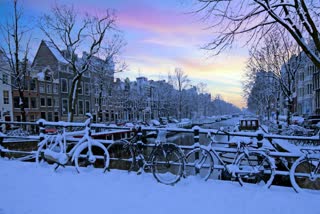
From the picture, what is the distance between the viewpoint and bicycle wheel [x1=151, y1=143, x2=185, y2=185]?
4.36 m

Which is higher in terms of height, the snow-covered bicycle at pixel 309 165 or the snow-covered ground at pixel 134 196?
the snow-covered bicycle at pixel 309 165

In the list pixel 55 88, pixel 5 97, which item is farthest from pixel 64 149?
pixel 55 88

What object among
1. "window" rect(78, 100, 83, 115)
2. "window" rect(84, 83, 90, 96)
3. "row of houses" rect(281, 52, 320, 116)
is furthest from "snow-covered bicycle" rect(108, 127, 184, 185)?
"window" rect(84, 83, 90, 96)

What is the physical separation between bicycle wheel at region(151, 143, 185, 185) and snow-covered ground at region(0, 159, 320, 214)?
172mm

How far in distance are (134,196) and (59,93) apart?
110 feet

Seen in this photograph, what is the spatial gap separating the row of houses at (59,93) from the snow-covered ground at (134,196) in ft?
53.3

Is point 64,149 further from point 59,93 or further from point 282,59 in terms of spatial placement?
point 59,93

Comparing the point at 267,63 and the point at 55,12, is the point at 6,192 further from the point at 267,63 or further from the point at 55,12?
the point at 267,63

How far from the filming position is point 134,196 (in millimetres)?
3689

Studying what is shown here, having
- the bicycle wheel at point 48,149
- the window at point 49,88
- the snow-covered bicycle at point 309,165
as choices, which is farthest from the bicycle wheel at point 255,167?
the window at point 49,88

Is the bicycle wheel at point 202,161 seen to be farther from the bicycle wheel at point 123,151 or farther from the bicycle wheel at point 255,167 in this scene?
the bicycle wheel at point 123,151

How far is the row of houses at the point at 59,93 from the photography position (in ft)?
81.1

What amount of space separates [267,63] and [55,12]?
56.3ft

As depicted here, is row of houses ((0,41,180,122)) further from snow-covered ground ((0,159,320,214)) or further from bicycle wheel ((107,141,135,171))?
snow-covered ground ((0,159,320,214))
